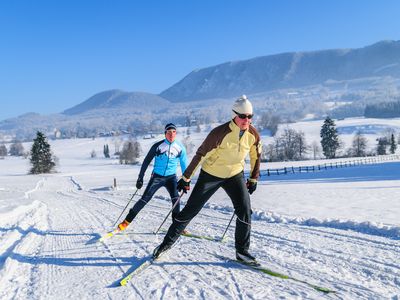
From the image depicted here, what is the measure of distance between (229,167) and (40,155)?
70113mm

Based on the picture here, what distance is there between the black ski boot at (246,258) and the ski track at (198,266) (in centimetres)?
16

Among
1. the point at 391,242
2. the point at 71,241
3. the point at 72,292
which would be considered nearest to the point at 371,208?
the point at 391,242

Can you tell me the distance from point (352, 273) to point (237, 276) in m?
1.44

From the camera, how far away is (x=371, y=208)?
13.5 meters

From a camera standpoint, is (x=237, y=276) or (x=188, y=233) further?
(x=188, y=233)

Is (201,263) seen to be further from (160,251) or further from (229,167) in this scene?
(229,167)

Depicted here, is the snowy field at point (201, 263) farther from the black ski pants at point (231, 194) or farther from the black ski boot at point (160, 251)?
the black ski pants at point (231, 194)

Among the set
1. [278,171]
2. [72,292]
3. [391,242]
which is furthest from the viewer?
[278,171]

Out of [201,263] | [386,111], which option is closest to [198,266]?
[201,263]

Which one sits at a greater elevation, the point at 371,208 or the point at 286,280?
Result: the point at 286,280

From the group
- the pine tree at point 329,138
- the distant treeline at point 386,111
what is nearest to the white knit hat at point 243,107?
the pine tree at point 329,138

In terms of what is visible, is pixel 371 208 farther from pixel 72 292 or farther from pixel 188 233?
pixel 72 292

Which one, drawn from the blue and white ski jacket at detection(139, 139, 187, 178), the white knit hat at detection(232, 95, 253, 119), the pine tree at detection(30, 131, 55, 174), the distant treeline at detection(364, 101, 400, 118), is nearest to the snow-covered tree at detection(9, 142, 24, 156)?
the pine tree at detection(30, 131, 55, 174)

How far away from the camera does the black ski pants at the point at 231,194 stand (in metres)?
5.47
